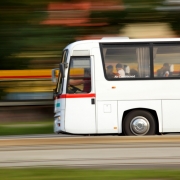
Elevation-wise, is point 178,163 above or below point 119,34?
below

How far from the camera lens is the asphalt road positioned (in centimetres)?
818

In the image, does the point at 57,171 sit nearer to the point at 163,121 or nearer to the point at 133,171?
the point at 133,171

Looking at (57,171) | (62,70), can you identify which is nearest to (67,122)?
(62,70)

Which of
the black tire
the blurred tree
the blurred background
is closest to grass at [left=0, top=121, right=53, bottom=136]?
the blurred background

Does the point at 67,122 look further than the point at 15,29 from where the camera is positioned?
No

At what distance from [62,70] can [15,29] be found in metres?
8.99

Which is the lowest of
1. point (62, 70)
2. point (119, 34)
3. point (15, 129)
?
point (15, 129)

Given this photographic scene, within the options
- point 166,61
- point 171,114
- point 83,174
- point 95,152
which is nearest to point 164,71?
point 166,61

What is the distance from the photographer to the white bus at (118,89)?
1305cm

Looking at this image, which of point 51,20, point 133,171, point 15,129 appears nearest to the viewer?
point 133,171

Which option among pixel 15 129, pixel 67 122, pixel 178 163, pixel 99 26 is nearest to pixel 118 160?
pixel 178 163

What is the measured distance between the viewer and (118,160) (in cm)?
841

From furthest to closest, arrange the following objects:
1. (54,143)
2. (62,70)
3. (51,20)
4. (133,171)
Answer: (51,20) → (62,70) → (54,143) → (133,171)

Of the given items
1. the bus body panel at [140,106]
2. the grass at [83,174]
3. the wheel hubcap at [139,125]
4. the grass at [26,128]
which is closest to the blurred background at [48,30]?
the grass at [26,128]
